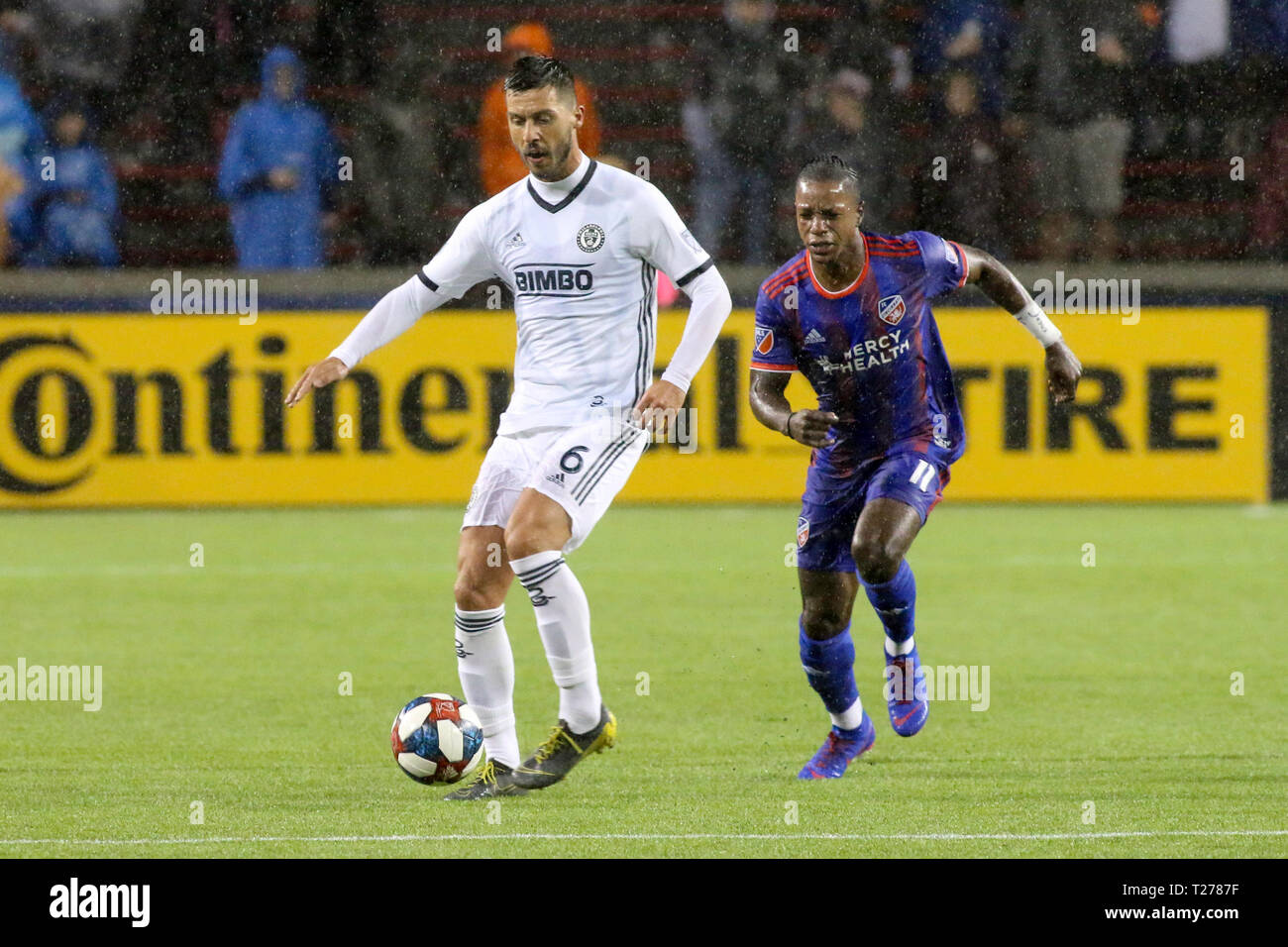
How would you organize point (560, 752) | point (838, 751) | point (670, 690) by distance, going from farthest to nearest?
1. point (670, 690)
2. point (838, 751)
3. point (560, 752)

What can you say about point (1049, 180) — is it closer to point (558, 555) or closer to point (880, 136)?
point (880, 136)

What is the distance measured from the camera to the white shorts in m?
6.76

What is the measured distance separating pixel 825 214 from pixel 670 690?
2.61 m

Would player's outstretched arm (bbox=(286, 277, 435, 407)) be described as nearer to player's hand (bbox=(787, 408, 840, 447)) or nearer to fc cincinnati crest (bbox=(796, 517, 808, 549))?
player's hand (bbox=(787, 408, 840, 447))

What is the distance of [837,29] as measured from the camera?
16.4m

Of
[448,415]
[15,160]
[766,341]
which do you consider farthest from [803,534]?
[15,160]

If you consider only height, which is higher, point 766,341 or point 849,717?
point 766,341

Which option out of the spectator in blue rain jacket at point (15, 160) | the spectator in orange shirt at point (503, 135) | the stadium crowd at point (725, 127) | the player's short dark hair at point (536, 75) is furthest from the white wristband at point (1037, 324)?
the spectator in blue rain jacket at point (15, 160)

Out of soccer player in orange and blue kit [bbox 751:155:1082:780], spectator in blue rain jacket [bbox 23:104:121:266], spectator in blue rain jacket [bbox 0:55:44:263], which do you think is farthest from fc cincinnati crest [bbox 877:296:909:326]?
spectator in blue rain jacket [bbox 0:55:44:263]

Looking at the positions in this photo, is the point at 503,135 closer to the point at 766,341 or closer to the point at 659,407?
A: the point at 766,341

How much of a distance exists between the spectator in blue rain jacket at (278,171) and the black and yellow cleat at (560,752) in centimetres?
912

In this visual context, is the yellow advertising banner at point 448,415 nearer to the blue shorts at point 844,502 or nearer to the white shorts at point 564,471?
the blue shorts at point 844,502

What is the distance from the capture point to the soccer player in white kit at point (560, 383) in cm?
674

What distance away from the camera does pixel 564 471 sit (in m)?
6.76
